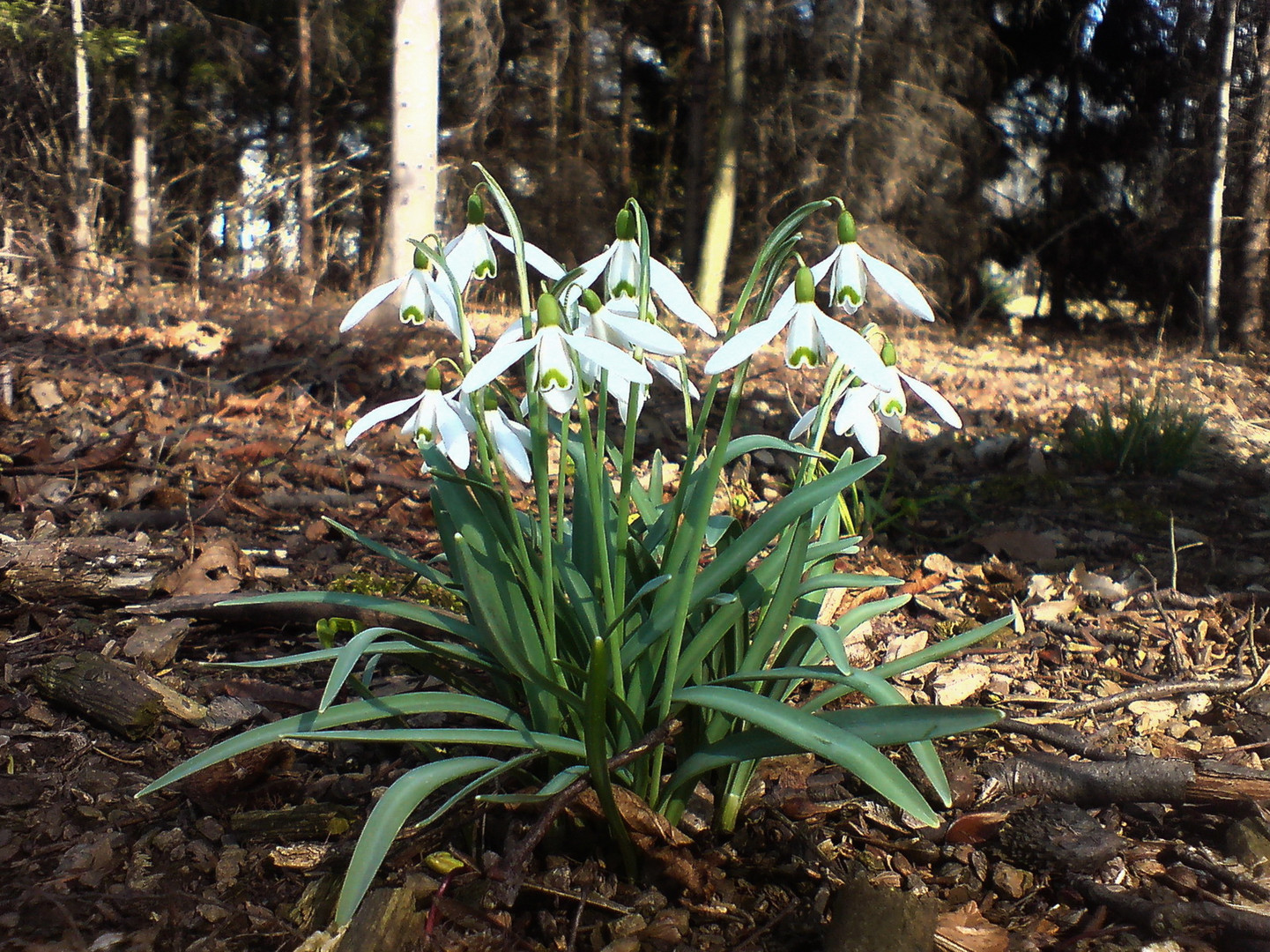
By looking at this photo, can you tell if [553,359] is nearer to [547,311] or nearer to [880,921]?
[547,311]

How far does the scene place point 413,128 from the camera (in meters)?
7.12

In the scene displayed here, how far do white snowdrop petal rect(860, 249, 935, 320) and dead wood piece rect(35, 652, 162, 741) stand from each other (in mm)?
1447

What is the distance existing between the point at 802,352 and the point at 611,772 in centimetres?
66

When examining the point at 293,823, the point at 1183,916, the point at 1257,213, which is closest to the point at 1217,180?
the point at 1257,213

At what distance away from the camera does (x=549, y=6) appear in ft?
41.7

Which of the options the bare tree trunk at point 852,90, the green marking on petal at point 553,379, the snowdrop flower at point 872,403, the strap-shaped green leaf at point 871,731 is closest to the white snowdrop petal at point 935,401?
the snowdrop flower at point 872,403

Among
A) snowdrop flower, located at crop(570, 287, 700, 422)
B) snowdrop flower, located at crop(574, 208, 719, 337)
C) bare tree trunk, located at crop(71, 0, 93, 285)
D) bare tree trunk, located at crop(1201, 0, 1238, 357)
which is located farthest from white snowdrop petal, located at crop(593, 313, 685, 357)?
bare tree trunk, located at crop(71, 0, 93, 285)

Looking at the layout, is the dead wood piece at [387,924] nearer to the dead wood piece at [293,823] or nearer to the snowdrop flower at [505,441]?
Result: the dead wood piece at [293,823]

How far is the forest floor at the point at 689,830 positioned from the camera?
4.22ft

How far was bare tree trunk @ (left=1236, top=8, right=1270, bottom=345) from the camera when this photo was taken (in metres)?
10.6

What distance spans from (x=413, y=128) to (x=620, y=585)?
6.61 meters

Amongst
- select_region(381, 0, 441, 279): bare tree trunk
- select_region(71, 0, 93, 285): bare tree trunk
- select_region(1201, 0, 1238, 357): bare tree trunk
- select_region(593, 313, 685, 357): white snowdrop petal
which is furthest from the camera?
select_region(71, 0, 93, 285): bare tree trunk

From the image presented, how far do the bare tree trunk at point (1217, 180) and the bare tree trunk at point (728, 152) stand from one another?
5.24 m

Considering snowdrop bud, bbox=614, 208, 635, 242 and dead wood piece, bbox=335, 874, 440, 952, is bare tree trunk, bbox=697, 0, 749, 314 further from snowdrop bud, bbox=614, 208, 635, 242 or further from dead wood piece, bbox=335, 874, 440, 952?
dead wood piece, bbox=335, 874, 440, 952
